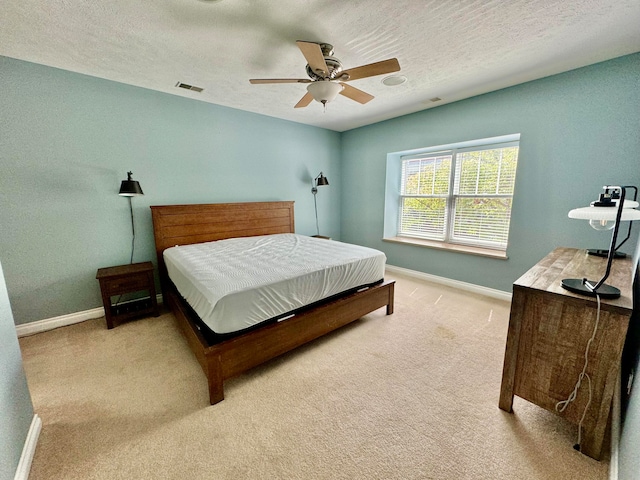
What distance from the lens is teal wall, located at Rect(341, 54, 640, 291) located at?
2334mm

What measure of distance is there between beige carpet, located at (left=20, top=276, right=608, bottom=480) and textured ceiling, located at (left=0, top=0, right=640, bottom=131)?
2.58 m

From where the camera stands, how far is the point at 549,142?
2.73 meters

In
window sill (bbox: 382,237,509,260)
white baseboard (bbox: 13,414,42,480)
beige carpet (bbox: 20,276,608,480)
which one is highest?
window sill (bbox: 382,237,509,260)

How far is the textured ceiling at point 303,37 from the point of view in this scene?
1652 mm

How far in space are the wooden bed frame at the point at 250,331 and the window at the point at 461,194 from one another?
185 centimetres

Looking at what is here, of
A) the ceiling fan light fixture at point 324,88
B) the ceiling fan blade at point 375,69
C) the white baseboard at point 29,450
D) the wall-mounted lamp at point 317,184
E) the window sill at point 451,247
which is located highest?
the ceiling fan blade at point 375,69

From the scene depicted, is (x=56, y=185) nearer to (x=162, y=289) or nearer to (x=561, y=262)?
(x=162, y=289)

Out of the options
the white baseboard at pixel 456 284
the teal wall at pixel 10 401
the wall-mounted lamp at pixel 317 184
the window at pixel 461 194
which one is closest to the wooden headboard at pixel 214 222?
the wall-mounted lamp at pixel 317 184

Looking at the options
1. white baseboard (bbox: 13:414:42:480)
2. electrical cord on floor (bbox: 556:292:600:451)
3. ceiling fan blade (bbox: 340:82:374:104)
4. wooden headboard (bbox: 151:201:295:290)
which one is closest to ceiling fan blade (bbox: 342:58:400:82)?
ceiling fan blade (bbox: 340:82:374:104)

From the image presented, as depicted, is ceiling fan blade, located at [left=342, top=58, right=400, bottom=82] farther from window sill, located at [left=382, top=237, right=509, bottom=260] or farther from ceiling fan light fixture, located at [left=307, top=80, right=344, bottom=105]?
window sill, located at [left=382, top=237, right=509, bottom=260]

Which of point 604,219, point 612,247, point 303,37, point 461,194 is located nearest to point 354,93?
point 303,37

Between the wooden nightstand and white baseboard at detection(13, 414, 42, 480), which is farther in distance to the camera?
the wooden nightstand

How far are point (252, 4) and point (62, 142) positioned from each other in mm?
2390

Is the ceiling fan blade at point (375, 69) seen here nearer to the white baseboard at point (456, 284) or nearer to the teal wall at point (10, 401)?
the teal wall at point (10, 401)
